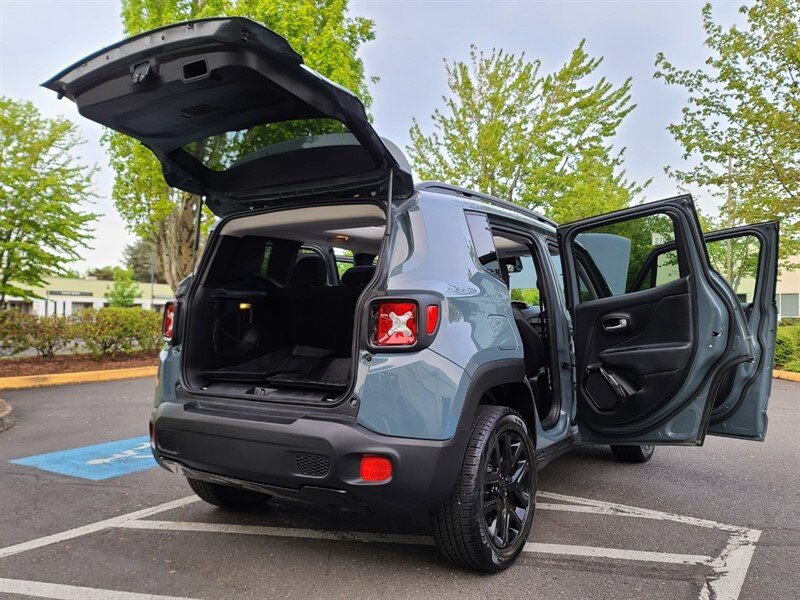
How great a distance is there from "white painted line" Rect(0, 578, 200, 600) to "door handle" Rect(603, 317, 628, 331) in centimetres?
283

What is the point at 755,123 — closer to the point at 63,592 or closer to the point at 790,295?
the point at 63,592

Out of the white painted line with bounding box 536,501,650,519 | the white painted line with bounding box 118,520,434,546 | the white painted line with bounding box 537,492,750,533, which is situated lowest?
the white painted line with bounding box 537,492,750,533

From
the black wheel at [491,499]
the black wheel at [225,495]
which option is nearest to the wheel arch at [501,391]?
the black wheel at [491,499]

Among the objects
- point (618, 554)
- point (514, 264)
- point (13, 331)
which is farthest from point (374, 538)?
point (13, 331)

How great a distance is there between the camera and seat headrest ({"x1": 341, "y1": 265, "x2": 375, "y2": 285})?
3852 millimetres

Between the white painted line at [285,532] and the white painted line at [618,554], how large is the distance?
2.07 ft

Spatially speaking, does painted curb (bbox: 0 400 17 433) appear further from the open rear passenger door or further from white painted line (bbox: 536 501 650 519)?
the open rear passenger door

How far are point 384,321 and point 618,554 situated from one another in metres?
1.84

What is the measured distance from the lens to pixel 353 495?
239 centimetres

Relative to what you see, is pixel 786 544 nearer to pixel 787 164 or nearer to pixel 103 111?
pixel 103 111

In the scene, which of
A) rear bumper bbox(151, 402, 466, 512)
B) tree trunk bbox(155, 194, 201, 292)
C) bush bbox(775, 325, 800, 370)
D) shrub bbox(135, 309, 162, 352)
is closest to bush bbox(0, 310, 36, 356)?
shrub bbox(135, 309, 162, 352)

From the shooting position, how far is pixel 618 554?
9.96 feet

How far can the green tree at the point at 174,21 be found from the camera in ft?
41.2

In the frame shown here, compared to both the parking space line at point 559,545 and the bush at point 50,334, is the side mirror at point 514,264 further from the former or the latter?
the bush at point 50,334
